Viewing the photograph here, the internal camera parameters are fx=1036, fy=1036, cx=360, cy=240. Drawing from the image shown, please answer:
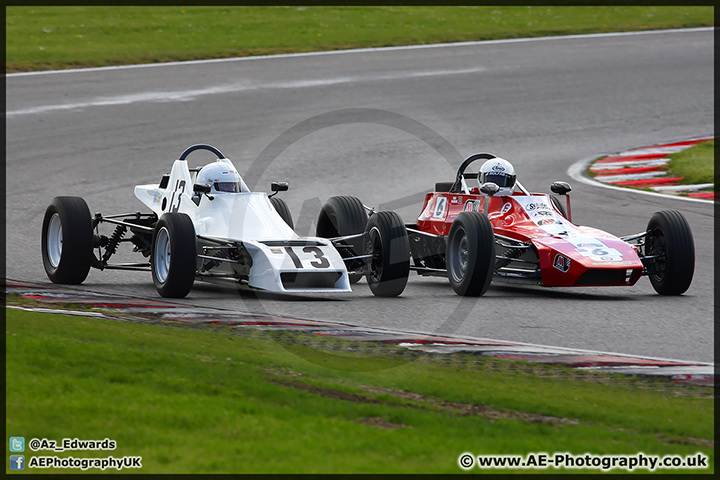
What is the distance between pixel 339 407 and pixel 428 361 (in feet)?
4.97

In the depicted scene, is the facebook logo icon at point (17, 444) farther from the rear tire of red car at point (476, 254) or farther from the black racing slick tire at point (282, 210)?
the black racing slick tire at point (282, 210)

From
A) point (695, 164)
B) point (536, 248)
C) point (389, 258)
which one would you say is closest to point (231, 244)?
point (389, 258)

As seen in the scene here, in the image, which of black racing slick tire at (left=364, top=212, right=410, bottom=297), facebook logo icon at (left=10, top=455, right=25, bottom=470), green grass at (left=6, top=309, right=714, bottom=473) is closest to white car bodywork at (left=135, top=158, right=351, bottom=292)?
black racing slick tire at (left=364, top=212, right=410, bottom=297)

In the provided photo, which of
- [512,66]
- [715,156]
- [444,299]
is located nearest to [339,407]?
[444,299]

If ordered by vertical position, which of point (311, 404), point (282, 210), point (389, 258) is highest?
point (282, 210)

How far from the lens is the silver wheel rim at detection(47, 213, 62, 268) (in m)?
10.8

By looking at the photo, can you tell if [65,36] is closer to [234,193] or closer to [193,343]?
[234,193]

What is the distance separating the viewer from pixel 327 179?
17.6 m

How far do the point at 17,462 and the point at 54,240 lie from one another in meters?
6.08

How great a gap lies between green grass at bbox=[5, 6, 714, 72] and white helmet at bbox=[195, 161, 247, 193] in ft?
49.9

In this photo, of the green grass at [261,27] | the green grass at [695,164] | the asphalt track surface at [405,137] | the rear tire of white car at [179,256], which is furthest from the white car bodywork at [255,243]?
the green grass at [261,27]

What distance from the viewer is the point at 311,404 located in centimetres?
612

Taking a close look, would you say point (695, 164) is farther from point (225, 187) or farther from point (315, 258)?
point (315, 258)

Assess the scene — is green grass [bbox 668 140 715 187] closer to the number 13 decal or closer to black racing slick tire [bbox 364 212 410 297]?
black racing slick tire [bbox 364 212 410 297]
